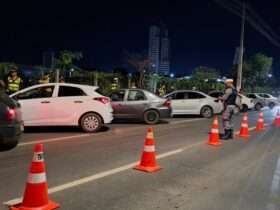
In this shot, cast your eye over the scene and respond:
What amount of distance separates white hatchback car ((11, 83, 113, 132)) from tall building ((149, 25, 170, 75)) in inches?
2247

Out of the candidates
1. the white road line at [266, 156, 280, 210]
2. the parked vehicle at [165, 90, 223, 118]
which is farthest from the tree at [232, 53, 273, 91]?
the white road line at [266, 156, 280, 210]

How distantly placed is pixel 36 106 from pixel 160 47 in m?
63.2

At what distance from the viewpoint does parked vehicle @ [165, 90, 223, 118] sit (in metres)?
18.8

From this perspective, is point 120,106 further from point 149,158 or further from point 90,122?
point 149,158

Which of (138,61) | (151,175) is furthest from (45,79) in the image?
(138,61)

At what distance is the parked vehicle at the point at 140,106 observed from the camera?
1506cm

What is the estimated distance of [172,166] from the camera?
7.28m

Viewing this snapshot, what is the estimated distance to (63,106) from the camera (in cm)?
1158

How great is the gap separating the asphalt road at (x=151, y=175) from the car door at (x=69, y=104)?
2.87ft

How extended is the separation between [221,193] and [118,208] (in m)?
1.73

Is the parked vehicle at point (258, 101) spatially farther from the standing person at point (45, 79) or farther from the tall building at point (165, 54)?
the tall building at point (165, 54)

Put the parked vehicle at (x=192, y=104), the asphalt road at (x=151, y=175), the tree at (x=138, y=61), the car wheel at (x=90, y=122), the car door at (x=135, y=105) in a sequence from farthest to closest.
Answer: the tree at (x=138, y=61), the parked vehicle at (x=192, y=104), the car door at (x=135, y=105), the car wheel at (x=90, y=122), the asphalt road at (x=151, y=175)

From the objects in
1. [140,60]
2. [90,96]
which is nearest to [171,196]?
[90,96]

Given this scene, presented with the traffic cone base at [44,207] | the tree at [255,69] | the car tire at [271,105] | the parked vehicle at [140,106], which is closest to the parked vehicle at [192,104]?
the parked vehicle at [140,106]
